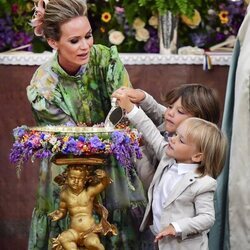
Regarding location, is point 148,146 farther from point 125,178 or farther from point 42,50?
point 42,50

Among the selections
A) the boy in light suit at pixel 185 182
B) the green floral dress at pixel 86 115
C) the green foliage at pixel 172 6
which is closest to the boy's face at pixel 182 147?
the boy in light suit at pixel 185 182

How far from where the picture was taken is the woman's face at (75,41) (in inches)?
159

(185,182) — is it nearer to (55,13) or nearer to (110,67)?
(110,67)

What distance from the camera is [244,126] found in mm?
4430

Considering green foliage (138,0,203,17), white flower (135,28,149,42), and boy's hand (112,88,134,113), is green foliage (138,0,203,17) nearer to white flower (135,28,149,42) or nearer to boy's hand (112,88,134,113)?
white flower (135,28,149,42)

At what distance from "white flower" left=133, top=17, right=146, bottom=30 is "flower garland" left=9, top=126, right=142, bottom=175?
74.2 inches

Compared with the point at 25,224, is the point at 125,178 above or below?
above

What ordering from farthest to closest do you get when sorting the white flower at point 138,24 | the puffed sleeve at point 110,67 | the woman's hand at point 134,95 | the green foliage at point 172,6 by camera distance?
the white flower at point 138,24 < the green foliage at point 172,6 < the puffed sleeve at point 110,67 < the woman's hand at point 134,95

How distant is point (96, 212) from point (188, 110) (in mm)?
627

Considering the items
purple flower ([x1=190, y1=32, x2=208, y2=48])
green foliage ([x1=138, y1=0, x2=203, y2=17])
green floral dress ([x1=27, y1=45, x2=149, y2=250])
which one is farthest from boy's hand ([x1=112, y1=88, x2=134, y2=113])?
purple flower ([x1=190, y1=32, x2=208, y2=48])

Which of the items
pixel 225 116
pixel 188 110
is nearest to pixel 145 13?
pixel 225 116

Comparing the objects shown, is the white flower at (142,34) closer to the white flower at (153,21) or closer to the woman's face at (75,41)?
the white flower at (153,21)

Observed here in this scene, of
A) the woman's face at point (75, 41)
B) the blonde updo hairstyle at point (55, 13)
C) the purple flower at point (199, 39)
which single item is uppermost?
the blonde updo hairstyle at point (55, 13)

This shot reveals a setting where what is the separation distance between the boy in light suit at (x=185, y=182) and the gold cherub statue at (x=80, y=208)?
0.25 m
